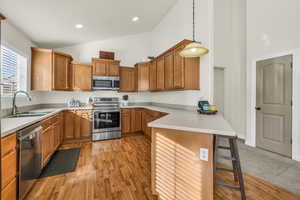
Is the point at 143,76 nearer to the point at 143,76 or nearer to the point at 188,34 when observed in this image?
the point at 143,76

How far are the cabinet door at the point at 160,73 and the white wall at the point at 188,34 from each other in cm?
40

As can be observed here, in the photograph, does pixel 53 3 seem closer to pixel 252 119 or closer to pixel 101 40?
pixel 101 40

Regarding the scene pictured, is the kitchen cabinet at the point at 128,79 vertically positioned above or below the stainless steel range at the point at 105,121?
above

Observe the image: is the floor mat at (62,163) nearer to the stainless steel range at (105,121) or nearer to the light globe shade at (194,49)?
the stainless steel range at (105,121)

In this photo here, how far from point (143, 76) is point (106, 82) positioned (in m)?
1.19

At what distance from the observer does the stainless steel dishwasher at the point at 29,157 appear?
63.4 inches

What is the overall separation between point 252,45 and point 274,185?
10.1 feet

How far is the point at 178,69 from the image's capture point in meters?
2.88

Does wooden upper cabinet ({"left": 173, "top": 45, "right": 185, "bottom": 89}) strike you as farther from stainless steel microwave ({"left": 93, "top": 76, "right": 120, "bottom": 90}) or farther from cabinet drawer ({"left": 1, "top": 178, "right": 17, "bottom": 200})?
cabinet drawer ({"left": 1, "top": 178, "right": 17, "bottom": 200})

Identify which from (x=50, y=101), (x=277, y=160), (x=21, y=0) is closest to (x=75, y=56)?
(x=50, y=101)

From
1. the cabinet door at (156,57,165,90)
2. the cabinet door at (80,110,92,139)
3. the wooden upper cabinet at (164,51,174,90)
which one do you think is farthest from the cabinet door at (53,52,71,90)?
the wooden upper cabinet at (164,51,174,90)

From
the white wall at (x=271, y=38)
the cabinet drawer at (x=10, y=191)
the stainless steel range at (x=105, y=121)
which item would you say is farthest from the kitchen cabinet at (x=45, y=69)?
the white wall at (x=271, y=38)

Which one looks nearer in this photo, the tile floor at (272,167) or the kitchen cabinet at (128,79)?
the tile floor at (272,167)

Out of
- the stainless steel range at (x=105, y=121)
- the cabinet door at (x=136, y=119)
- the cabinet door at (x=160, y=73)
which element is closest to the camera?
the cabinet door at (x=160, y=73)
